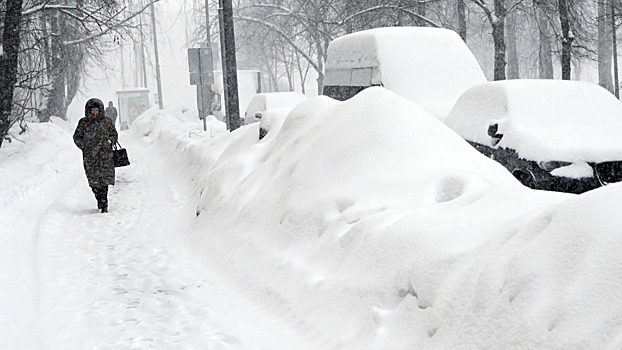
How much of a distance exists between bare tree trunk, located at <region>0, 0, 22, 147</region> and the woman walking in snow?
13.1 feet

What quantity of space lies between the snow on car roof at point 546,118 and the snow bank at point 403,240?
5.06ft

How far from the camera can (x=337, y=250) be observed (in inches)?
223

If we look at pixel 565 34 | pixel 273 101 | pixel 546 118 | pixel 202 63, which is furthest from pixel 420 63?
pixel 273 101

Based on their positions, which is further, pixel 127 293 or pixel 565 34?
pixel 565 34

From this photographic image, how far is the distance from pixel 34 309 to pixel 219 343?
1.74 meters

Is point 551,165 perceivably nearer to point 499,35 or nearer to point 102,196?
point 102,196

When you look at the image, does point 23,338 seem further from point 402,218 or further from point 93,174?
point 93,174

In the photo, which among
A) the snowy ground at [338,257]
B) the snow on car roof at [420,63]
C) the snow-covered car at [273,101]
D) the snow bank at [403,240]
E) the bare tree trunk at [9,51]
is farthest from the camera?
the snow-covered car at [273,101]

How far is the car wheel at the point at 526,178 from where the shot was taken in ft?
26.0

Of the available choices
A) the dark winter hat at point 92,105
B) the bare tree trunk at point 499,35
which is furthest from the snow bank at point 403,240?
the bare tree trunk at point 499,35

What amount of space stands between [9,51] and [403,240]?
11.2 meters

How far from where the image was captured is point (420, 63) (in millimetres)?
11797

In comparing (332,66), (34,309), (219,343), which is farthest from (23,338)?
(332,66)

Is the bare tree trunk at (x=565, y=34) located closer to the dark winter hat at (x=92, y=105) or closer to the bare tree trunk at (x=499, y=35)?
the bare tree trunk at (x=499, y=35)
